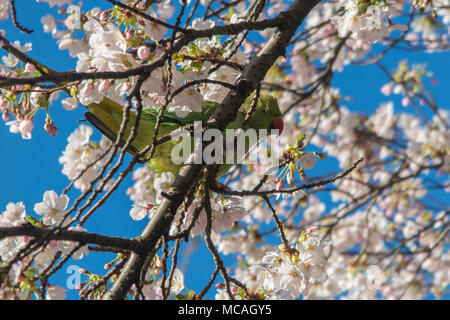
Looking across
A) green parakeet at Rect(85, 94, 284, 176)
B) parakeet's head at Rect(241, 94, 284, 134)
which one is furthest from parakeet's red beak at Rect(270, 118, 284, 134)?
green parakeet at Rect(85, 94, 284, 176)

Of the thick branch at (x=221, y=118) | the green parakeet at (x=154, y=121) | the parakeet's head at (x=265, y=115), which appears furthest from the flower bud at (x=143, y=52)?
the parakeet's head at (x=265, y=115)

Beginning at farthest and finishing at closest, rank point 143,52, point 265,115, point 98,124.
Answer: point 265,115 < point 98,124 < point 143,52

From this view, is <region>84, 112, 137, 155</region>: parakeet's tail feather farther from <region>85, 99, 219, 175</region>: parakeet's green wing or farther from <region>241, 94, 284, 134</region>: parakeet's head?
<region>241, 94, 284, 134</region>: parakeet's head

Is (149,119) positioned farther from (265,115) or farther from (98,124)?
(265,115)

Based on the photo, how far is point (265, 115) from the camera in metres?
2.82

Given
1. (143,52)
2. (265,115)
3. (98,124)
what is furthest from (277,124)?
(143,52)

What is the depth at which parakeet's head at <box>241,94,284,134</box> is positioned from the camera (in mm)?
2760

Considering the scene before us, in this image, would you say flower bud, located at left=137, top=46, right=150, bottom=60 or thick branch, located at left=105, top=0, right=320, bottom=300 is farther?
flower bud, located at left=137, top=46, right=150, bottom=60

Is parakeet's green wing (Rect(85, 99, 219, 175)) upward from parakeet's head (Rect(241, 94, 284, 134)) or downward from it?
downward
